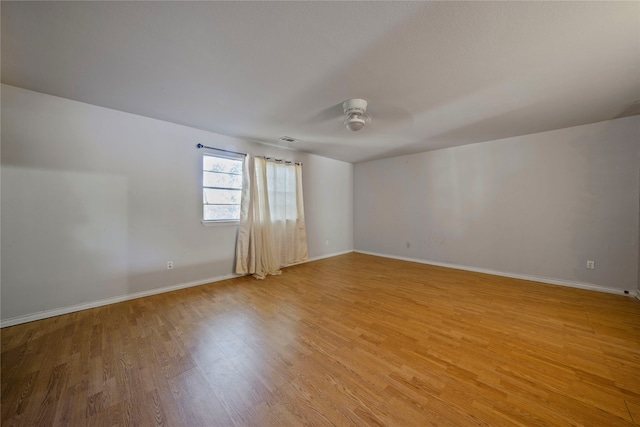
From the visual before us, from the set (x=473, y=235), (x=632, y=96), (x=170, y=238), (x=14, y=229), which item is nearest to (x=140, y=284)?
(x=170, y=238)

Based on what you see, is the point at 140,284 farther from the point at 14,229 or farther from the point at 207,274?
the point at 14,229

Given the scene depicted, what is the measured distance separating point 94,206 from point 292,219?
9.19ft

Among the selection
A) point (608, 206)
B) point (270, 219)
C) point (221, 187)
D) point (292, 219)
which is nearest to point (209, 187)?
point (221, 187)

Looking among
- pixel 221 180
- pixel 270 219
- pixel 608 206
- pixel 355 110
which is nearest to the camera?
pixel 355 110

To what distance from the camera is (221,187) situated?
3594 millimetres

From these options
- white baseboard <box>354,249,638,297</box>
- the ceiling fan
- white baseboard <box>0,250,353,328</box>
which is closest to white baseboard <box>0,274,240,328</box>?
white baseboard <box>0,250,353,328</box>

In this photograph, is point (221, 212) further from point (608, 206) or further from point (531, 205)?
point (608, 206)

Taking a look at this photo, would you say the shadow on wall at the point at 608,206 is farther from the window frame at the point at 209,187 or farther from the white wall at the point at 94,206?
the white wall at the point at 94,206

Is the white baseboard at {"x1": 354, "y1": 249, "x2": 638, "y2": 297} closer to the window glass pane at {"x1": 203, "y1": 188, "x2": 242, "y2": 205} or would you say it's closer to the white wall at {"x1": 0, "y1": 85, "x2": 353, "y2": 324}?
the window glass pane at {"x1": 203, "y1": 188, "x2": 242, "y2": 205}

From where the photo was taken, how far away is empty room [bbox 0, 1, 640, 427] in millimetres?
1326

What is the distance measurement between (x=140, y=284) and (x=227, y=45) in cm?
299

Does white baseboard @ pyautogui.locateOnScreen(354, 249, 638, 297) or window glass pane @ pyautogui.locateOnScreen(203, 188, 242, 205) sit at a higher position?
window glass pane @ pyautogui.locateOnScreen(203, 188, 242, 205)

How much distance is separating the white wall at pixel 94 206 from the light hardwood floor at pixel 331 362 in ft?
1.21

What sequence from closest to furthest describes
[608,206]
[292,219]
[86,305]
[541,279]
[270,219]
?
[86,305]
[608,206]
[541,279]
[270,219]
[292,219]
